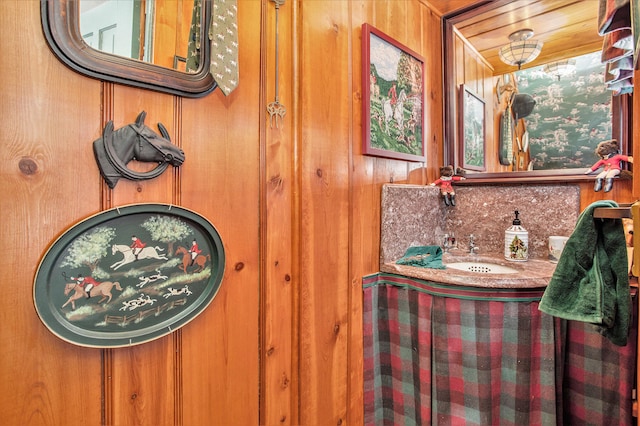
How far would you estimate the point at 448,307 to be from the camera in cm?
122

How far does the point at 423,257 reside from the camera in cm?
152

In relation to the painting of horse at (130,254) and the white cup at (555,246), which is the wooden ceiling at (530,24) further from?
the painting of horse at (130,254)

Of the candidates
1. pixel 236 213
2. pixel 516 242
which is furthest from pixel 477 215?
pixel 236 213

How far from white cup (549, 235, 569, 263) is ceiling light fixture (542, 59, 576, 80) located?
2.69 feet

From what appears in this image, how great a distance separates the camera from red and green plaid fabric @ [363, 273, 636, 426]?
3.69ft

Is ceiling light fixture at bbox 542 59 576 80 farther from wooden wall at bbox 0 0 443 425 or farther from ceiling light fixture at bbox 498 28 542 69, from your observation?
wooden wall at bbox 0 0 443 425

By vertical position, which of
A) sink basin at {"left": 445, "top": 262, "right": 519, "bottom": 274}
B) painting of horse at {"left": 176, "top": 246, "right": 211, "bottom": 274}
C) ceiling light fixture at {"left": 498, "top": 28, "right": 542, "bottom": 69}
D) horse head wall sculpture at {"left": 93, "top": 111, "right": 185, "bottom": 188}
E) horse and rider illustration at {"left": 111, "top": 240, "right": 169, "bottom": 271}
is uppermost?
ceiling light fixture at {"left": 498, "top": 28, "right": 542, "bottom": 69}

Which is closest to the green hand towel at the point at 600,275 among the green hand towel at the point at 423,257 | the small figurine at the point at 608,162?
the green hand towel at the point at 423,257

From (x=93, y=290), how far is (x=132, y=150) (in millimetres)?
343

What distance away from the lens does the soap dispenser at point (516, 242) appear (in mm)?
1577

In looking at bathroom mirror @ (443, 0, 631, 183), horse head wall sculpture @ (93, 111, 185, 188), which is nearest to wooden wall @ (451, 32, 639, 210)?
bathroom mirror @ (443, 0, 631, 183)

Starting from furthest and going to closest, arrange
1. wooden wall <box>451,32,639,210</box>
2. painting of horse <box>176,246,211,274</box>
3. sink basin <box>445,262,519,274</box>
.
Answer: wooden wall <box>451,32,639,210</box> → sink basin <box>445,262,519,274</box> → painting of horse <box>176,246,211,274</box>

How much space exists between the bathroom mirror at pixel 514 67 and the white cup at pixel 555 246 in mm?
284

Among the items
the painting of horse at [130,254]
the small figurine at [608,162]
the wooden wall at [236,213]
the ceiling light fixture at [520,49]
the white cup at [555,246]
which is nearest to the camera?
the wooden wall at [236,213]
